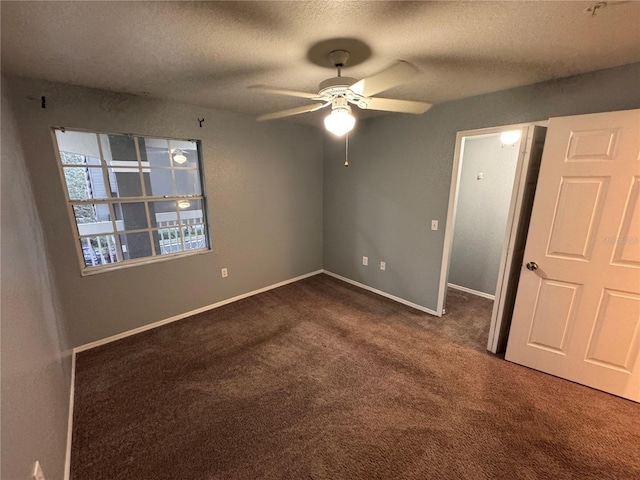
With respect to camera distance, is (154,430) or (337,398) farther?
(337,398)

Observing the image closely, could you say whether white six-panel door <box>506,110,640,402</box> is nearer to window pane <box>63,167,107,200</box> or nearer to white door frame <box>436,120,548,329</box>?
white door frame <box>436,120,548,329</box>

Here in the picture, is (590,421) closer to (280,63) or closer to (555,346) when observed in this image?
(555,346)

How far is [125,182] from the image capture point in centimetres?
269

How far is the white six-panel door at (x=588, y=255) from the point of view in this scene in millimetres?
1705

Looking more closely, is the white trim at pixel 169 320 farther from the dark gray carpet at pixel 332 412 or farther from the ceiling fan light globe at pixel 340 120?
the ceiling fan light globe at pixel 340 120

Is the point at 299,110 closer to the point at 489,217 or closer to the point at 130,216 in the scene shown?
the point at 130,216

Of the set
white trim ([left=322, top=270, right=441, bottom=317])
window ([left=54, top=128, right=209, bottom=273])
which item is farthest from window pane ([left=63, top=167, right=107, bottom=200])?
white trim ([left=322, top=270, right=441, bottom=317])

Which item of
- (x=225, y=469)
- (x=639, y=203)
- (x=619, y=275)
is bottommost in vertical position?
(x=225, y=469)

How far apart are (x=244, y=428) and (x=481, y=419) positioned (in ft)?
5.05

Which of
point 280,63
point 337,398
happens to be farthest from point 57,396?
point 280,63

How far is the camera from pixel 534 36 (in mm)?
1395

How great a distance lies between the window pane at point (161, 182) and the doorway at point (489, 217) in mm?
2955

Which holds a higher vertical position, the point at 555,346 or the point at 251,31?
the point at 251,31

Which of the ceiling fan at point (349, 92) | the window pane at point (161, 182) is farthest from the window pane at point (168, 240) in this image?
the ceiling fan at point (349, 92)
